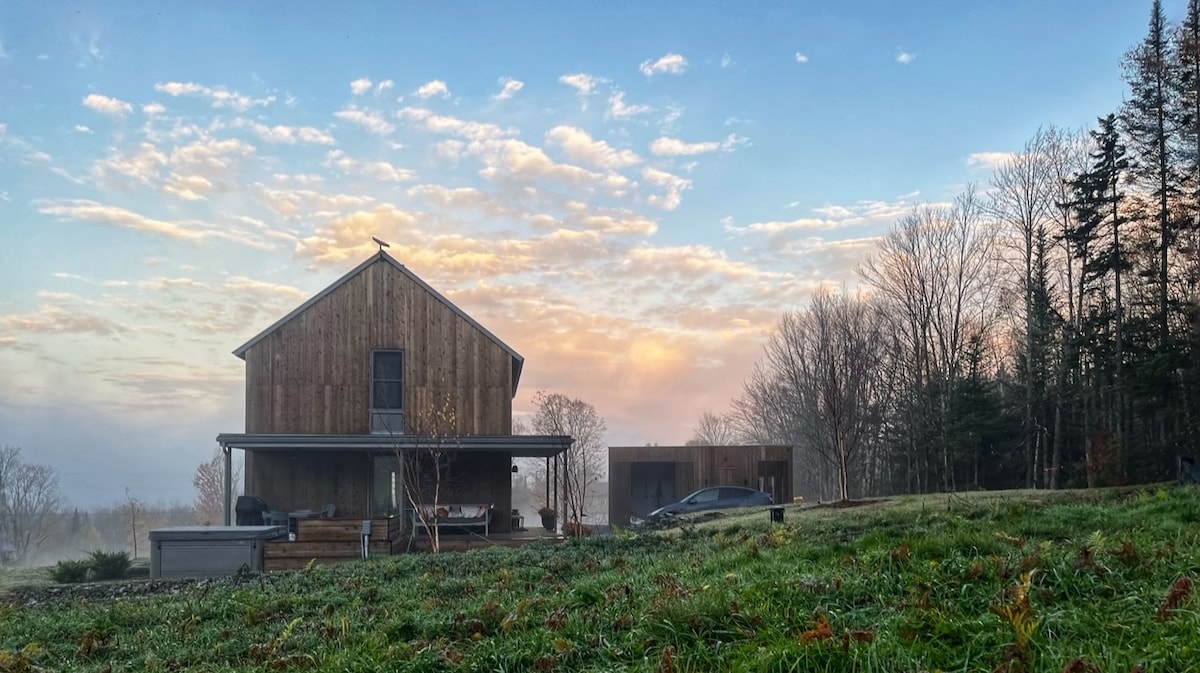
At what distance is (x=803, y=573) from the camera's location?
19.1ft

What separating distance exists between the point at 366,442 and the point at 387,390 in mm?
2777

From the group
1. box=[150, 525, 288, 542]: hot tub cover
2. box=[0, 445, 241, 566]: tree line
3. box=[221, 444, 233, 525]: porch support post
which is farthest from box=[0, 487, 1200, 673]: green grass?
box=[0, 445, 241, 566]: tree line

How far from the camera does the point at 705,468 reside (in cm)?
3159

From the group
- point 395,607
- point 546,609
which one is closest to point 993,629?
point 546,609

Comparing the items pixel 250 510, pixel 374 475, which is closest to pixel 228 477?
pixel 250 510

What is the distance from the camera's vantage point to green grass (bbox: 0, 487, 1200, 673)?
3.77 metres

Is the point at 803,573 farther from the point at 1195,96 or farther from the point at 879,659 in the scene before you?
the point at 1195,96

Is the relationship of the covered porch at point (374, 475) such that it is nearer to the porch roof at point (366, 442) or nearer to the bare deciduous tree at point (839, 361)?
the porch roof at point (366, 442)

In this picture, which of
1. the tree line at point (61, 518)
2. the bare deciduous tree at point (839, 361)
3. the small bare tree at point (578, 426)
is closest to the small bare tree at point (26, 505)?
the tree line at point (61, 518)

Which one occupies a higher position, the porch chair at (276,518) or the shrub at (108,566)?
the porch chair at (276,518)

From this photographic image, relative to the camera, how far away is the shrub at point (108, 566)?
16016 millimetres

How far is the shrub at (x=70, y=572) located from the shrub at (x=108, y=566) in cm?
15

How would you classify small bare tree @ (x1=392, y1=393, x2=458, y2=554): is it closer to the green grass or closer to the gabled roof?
the gabled roof

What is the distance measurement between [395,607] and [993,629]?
16.9 ft
